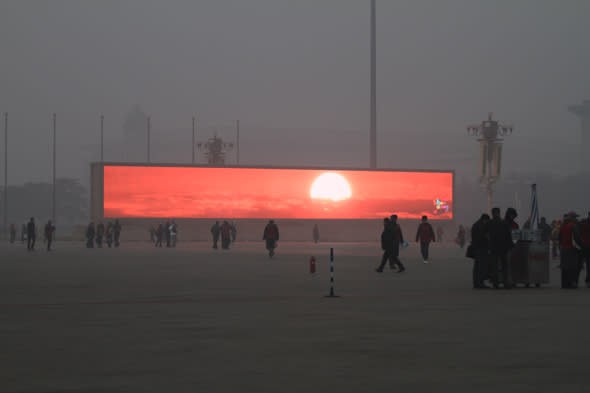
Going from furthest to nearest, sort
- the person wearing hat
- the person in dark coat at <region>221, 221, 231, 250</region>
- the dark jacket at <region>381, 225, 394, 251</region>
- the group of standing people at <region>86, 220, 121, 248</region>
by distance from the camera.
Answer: the group of standing people at <region>86, 220, 121, 248</region>, the person in dark coat at <region>221, 221, 231, 250</region>, the dark jacket at <region>381, 225, 394, 251</region>, the person wearing hat

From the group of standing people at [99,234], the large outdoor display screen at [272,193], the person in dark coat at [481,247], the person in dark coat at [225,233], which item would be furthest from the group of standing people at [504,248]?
the large outdoor display screen at [272,193]

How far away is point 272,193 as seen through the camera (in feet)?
241

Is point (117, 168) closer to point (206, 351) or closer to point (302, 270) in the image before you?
point (302, 270)

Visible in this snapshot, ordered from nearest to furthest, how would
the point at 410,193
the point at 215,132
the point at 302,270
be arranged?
the point at 302,270 < the point at 410,193 < the point at 215,132

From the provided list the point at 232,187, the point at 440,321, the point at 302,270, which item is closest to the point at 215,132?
the point at 232,187

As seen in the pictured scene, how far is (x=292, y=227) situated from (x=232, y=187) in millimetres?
5859

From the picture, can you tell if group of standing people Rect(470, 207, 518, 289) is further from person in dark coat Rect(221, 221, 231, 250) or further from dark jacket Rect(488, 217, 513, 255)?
person in dark coat Rect(221, 221, 231, 250)

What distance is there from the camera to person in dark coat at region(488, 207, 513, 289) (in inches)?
A: 731

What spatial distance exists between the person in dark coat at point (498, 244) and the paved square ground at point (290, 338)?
1.60 ft

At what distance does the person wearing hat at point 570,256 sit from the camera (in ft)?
63.1

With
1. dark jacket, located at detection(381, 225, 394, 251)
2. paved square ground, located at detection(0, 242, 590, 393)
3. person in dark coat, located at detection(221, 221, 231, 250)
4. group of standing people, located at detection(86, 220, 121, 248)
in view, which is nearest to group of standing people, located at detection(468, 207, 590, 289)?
paved square ground, located at detection(0, 242, 590, 393)

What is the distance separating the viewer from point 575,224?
1930cm

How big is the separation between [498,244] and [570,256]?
5.73 ft

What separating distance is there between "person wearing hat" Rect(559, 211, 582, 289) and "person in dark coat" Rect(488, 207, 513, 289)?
1.34 meters
